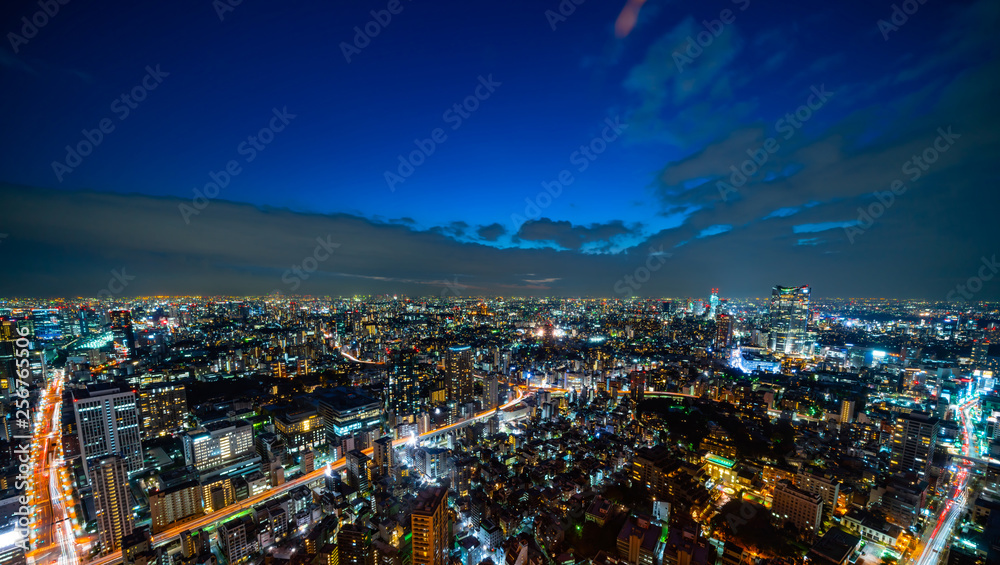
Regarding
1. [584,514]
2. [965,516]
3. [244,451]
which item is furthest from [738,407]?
[244,451]

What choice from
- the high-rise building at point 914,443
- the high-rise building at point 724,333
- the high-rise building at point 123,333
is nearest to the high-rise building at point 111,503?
the high-rise building at point 123,333

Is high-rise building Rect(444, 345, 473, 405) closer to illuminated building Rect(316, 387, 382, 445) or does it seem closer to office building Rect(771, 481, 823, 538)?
illuminated building Rect(316, 387, 382, 445)

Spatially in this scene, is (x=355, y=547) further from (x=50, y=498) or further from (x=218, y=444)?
(x=50, y=498)

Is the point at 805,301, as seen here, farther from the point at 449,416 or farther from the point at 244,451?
the point at 244,451

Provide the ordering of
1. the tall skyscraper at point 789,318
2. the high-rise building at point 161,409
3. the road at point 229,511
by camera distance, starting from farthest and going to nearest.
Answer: the tall skyscraper at point 789,318 → the high-rise building at point 161,409 → the road at point 229,511

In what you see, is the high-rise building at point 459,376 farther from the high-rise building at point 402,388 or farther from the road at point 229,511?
the road at point 229,511

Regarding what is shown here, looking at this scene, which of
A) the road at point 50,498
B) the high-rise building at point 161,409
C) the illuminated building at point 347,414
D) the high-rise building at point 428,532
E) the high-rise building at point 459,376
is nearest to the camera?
the high-rise building at point 428,532
